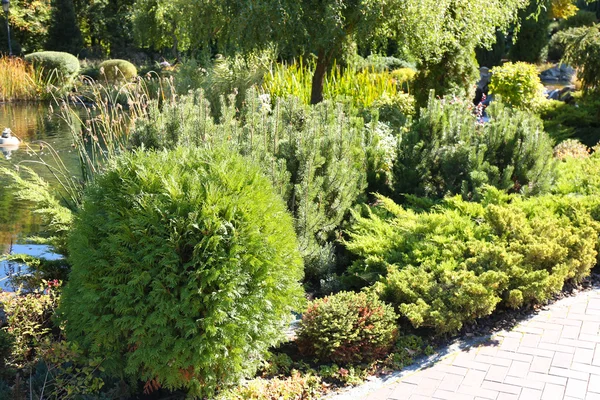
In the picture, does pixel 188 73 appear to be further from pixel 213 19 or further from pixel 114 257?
pixel 114 257

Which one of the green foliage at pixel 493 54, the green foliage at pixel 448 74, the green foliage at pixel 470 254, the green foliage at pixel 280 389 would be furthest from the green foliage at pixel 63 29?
the green foliage at pixel 280 389

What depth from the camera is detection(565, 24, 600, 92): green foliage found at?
36.3 ft

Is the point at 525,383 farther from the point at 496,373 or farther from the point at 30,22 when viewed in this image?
the point at 30,22

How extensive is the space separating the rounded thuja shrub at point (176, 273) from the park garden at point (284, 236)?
0.01m

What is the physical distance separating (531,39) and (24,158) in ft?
62.9

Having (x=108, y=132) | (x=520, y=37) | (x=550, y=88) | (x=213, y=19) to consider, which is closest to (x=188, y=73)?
(x=213, y=19)

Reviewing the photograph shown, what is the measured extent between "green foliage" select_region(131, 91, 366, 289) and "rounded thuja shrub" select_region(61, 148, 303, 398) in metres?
1.50

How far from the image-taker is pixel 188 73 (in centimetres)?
1307

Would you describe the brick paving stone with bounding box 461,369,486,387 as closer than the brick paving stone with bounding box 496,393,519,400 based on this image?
No

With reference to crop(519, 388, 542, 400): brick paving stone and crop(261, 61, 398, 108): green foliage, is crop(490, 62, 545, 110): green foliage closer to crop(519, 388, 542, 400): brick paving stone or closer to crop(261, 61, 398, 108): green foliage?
crop(261, 61, 398, 108): green foliage

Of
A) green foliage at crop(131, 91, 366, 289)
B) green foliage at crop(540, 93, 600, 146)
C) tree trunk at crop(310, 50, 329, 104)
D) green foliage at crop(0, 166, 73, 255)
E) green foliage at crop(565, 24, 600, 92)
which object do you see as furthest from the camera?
green foliage at crop(565, 24, 600, 92)

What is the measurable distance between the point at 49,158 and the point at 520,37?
18618 millimetres

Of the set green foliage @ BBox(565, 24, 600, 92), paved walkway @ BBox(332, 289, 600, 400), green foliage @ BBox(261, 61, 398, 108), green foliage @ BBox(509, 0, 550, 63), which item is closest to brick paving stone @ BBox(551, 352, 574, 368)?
paved walkway @ BBox(332, 289, 600, 400)

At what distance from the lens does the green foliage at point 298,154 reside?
4918mm
